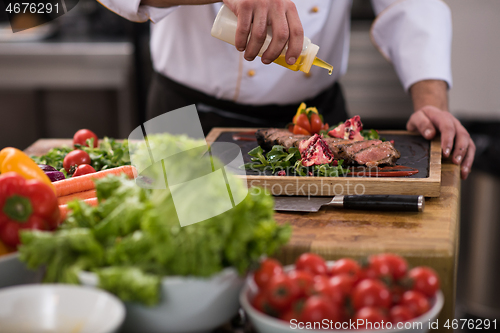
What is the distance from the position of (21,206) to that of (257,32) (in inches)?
29.1

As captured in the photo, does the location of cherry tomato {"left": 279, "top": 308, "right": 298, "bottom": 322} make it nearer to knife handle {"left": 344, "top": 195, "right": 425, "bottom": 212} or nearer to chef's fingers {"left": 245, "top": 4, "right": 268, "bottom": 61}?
knife handle {"left": 344, "top": 195, "right": 425, "bottom": 212}

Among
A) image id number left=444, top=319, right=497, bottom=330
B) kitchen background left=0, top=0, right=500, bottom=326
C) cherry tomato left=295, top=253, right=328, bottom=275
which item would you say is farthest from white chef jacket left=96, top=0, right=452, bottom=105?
kitchen background left=0, top=0, right=500, bottom=326

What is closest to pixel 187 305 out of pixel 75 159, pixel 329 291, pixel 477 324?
pixel 329 291

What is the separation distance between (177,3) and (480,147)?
2.03 meters

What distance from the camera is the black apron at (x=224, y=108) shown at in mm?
2100

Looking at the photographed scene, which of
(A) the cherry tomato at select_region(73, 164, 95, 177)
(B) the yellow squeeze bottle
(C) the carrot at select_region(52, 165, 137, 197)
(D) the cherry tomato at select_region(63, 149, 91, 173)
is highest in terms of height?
(B) the yellow squeeze bottle

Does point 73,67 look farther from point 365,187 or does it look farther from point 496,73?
point 496,73

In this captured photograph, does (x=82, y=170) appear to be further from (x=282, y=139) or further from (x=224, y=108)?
(x=224, y=108)

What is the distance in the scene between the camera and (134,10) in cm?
160

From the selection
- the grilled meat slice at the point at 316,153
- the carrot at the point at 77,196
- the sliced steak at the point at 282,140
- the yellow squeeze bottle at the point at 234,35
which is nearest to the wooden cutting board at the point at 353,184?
the grilled meat slice at the point at 316,153

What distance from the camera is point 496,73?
3.75 meters

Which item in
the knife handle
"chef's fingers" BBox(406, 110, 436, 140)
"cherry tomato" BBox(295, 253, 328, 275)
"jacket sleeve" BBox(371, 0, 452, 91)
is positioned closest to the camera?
"cherry tomato" BBox(295, 253, 328, 275)

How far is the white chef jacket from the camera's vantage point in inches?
78.6

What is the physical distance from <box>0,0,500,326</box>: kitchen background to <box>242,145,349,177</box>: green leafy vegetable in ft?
7.35
